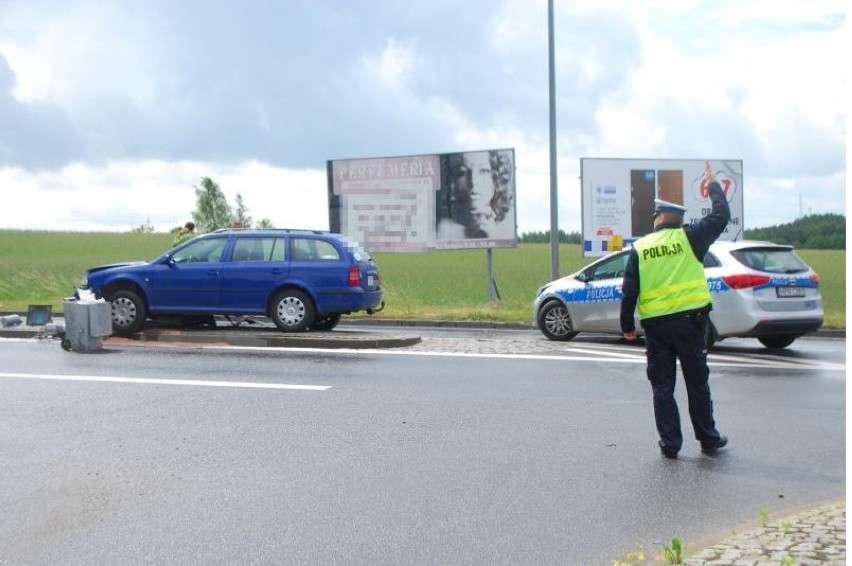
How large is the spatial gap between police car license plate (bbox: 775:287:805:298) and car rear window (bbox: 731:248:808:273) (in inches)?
10.0

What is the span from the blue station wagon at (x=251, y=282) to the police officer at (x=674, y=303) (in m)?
8.61

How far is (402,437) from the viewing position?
823 centimetres

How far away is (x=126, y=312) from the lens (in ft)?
51.5

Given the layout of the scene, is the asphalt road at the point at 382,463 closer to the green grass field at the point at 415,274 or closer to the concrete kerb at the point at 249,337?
the concrete kerb at the point at 249,337

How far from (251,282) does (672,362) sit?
31.0ft

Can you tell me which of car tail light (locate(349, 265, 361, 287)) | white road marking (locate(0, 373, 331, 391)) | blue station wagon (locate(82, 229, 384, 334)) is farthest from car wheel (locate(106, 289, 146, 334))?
white road marking (locate(0, 373, 331, 391))

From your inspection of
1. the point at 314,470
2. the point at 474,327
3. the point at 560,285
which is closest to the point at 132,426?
the point at 314,470

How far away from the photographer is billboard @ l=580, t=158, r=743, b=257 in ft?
88.8

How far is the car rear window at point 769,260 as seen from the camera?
14250 mm

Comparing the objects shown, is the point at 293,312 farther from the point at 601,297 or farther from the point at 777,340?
the point at 777,340

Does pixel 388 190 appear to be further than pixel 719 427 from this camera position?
Yes

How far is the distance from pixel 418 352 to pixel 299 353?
1.54 meters

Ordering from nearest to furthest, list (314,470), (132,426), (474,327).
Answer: (314,470), (132,426), (474,327)

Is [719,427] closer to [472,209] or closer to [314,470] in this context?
[314,470]
